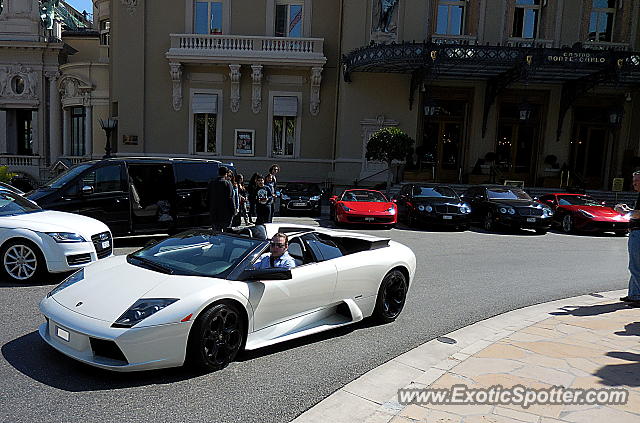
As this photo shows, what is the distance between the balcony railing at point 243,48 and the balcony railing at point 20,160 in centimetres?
1176

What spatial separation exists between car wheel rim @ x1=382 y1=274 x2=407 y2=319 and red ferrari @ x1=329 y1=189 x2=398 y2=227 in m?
8.47

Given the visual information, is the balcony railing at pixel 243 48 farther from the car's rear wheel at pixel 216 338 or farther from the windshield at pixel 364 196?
the car's rear wheel at pixel 216 338

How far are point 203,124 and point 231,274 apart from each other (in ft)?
71.8

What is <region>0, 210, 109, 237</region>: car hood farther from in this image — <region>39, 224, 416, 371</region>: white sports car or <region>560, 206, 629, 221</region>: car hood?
<region>560, 206, 629, 221</region>: car hood

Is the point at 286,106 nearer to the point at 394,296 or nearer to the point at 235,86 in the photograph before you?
the point at 235,86

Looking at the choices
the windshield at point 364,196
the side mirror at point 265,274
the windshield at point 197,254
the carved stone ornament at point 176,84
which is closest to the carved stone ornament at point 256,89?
the carved stone ornament at point 176,84

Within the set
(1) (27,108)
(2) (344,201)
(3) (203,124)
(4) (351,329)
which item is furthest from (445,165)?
(1) (27,108)

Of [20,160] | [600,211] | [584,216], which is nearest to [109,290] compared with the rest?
[584,216]

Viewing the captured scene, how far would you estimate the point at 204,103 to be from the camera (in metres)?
24.3

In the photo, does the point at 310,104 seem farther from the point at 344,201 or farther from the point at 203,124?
the point at 344,201

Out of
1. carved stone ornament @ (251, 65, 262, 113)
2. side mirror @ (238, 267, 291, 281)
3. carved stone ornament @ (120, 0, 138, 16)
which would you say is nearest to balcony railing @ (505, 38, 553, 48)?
carved stone ornament @ (251, 65, 262, 113)

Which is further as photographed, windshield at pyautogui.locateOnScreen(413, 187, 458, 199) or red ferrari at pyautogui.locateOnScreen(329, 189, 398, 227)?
windshield at pyautogui.locateOnScreen(413, 187, 458, 199)

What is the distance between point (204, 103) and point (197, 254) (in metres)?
20.9

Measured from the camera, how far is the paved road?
350 centimetres
